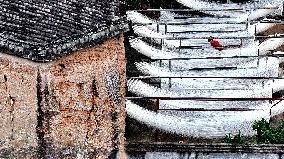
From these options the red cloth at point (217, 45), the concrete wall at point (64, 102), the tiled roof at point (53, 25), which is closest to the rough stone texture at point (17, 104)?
the concrete wall at point (64, 102)

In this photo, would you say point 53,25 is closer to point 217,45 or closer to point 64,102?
point 64,102

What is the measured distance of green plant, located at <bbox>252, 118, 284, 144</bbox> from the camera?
664 inches

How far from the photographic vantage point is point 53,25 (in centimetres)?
1336

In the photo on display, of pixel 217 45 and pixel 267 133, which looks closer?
pixel 267 133

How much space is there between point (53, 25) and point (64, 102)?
1.40 meters

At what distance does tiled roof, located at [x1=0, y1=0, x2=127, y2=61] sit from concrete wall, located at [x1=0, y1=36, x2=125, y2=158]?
0.31 m

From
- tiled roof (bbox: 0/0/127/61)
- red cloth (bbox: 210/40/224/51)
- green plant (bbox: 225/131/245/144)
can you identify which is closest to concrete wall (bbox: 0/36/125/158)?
tiled roof (bbox: 0/0/127/61)

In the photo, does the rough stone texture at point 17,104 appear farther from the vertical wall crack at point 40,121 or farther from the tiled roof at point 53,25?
the tiled roof at point 53,25

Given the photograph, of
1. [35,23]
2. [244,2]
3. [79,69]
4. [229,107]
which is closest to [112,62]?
[79,69]

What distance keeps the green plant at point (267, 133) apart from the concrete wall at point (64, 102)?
13.8 ft

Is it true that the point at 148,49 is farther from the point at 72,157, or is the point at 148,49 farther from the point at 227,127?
the point at 72,157

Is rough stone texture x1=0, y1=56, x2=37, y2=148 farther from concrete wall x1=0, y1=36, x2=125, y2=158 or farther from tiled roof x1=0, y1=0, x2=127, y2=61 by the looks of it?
tiled roof x1=0, y1=0, x2=127, y2=61

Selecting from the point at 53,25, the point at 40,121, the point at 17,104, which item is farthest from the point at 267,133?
the point at 17,104

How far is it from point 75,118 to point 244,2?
36.4 ft
